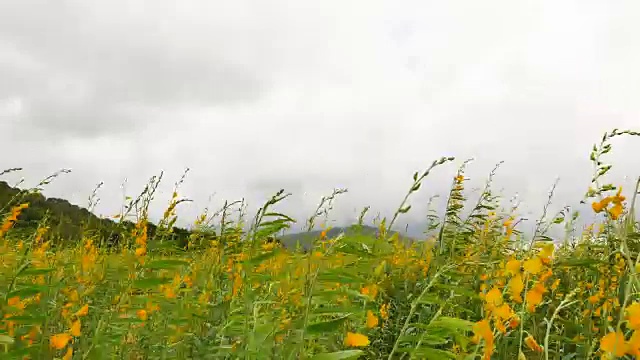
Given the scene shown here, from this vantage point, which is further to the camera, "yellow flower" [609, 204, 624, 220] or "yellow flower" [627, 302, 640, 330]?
"yellow flower" [609, 204, 624, 220]

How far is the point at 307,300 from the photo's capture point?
4.85 feet

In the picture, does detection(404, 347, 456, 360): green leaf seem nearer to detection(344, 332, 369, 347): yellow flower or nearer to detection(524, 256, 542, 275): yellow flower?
detection(344, 332, 369, 347): yellow flower

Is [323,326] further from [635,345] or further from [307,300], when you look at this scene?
[635,345]

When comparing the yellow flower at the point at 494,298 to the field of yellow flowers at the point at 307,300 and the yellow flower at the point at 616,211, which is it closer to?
the field of yellow flowers at the point at 307,300

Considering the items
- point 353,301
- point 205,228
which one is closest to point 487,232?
point 353,301

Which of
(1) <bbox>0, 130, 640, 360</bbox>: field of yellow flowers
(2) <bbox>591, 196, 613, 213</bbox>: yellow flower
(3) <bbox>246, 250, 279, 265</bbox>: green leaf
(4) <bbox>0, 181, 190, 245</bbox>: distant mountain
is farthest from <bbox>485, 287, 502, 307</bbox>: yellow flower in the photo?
(4) <bbox>0, 181, 190, 245</bbox>: distant mountain

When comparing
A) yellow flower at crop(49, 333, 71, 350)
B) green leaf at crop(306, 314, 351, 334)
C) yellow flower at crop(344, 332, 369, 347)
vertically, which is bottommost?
yellow flower at crop(49, 333, 71, 350)

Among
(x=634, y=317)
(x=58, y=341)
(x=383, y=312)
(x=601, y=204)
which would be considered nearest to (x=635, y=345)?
(x=634, y=317)

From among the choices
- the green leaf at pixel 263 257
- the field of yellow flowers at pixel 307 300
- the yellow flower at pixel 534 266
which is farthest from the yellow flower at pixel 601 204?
the green leaf at pixel 263 257

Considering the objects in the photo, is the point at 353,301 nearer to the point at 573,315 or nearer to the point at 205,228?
the point at 205,228

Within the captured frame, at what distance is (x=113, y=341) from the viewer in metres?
2.01

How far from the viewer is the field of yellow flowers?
54.1 inches

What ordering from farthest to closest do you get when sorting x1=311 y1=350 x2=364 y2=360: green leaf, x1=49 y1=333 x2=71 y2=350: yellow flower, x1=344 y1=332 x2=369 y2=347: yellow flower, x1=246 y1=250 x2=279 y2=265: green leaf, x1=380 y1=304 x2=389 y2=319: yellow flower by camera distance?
x1=380 y1=304 x2=389 y2=319: yellow flower
x1=49 y1=333 x2=71 y2=350: yellow flower
x1=246 y1=250 x2=279 y2=265: green leaf
x1=344 y1=332 x2=369 y2=347: yellow flower
x1=311 y1=350 x2=364 y2=360: green leaf

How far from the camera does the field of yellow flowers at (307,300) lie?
4.51 feet
